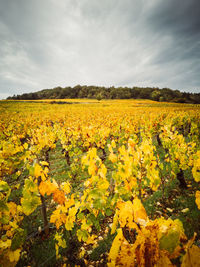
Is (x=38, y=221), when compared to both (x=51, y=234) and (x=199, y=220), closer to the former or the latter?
(x=51, y=234)

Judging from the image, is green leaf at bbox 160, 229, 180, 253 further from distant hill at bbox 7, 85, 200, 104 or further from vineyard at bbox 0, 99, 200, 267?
distant hill at bbox 7, 85, 200, 104

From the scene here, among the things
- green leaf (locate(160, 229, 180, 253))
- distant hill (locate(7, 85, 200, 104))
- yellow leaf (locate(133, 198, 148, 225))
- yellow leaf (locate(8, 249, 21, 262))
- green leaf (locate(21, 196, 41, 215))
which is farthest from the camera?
distant hill (locate(7, 85, 200, 104))

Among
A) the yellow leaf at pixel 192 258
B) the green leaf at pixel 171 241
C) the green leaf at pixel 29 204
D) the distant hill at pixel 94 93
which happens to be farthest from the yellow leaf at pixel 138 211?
the distant hill at pixel 94 93

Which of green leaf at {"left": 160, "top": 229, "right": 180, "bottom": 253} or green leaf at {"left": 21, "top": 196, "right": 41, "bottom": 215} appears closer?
green leaf at {"left": 160, "top": 229, "right": 180, "bottom": 253}

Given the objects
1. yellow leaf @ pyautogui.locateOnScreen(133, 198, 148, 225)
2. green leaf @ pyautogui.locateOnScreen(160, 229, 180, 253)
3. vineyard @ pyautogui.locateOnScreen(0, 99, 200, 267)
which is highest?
green leaf @ pyautogui.locateOnScreen(160, 229, 180, 253)

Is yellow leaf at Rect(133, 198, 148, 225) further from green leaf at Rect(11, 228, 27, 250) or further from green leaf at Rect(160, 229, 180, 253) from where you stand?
green leaf at Rect(11, 228, 27, 250)

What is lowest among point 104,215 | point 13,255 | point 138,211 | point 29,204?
point 104,215

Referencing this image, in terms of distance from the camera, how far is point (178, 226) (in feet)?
2.84

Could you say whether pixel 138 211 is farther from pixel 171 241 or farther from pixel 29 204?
pixel 29 204

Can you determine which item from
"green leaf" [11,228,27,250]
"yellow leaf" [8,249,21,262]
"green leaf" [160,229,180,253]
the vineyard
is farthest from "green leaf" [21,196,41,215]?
"green leaf" [160,229,180,253]

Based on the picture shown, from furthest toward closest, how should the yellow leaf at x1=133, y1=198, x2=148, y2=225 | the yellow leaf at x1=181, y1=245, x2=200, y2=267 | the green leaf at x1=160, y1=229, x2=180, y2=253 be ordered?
the yellow leaf at x1=133, y1=198, x2=148, y2=225 → the green leaf at x1=160, y1=229, x2=180, y2=253 → the yellow leaf at x1=181, y1=245, x2=200, y2=267

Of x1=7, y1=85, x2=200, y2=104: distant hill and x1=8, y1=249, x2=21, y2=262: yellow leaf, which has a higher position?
x1=7, y1=85, x2=200, y2=104: distant hill

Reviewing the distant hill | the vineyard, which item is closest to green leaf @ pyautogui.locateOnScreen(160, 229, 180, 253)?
the vineyard

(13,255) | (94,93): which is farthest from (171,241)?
(94,93)
